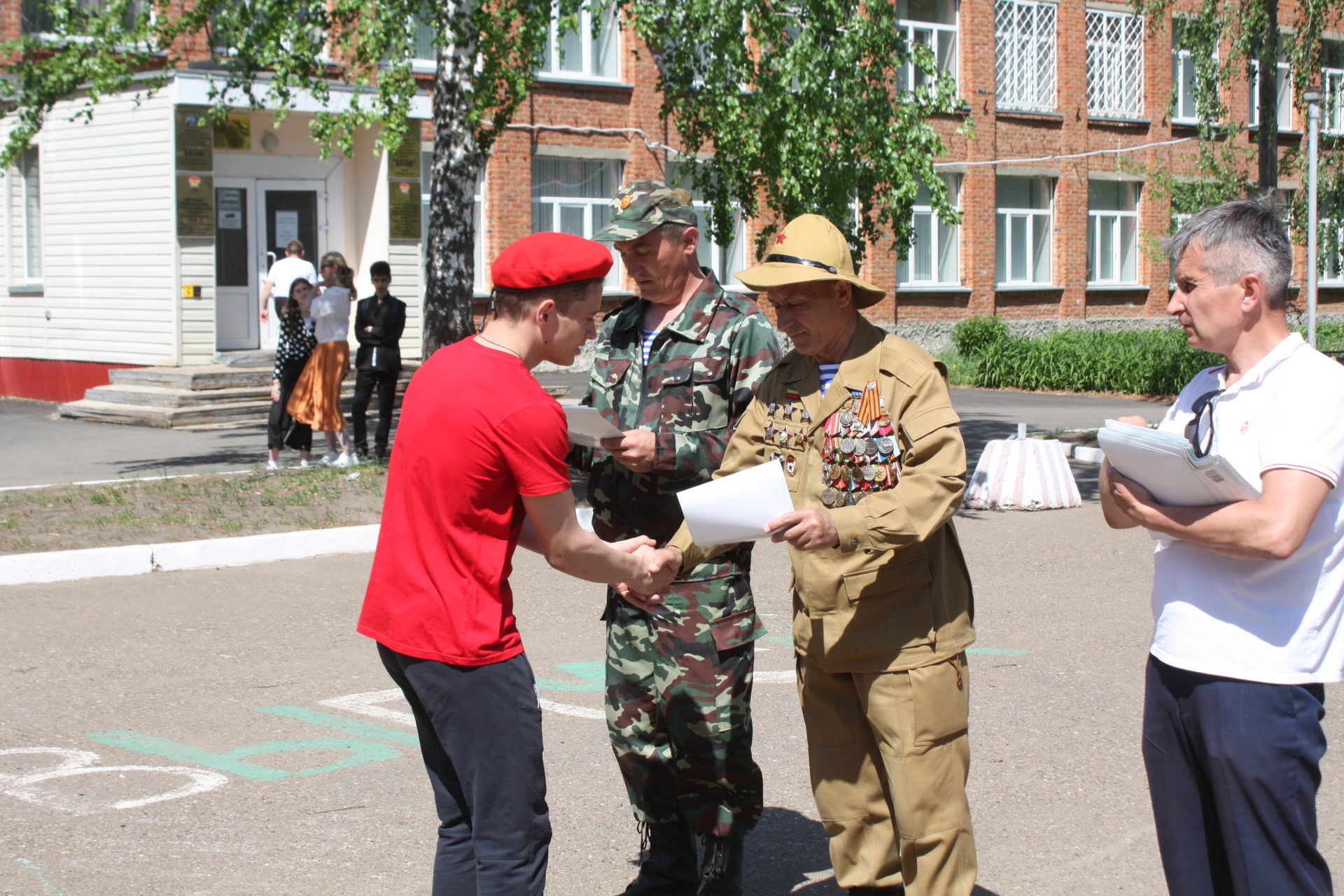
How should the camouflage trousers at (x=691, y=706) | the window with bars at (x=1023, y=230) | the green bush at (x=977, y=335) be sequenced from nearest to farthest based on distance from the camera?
the camouflage trousers at (x=691, y=706) → the green bush at (x=977, y=335) → the window with bars at (x=1023, y=230)

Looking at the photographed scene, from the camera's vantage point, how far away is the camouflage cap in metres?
4.26

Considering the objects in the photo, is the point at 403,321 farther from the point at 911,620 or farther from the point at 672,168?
the point at 672,168

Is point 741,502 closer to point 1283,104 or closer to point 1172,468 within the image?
point 1172,468

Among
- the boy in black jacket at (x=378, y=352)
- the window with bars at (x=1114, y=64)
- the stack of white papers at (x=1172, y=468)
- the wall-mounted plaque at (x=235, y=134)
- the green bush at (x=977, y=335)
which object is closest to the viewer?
the stack of white papers at (x=1172, y=468)

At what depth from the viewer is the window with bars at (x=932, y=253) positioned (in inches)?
1239

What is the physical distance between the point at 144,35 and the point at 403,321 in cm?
342

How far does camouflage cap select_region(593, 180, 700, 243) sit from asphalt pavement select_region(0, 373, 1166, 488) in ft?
33.7

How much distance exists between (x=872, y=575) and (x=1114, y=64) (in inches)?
1308

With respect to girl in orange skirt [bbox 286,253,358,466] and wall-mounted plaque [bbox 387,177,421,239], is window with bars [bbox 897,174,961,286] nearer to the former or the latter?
wall-mounted plaque [bbox 387,177,421,239]

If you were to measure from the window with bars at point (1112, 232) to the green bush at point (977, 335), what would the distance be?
5.66m

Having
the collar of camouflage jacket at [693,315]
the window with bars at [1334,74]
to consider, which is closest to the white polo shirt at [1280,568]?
the collar of camouflage jacket at [693,315]

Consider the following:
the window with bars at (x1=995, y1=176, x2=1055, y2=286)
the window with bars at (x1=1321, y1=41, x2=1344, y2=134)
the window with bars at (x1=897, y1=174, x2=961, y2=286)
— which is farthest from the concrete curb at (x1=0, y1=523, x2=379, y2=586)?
the window with bars at (x1=995, y1=176, x2=1055, y2=286)

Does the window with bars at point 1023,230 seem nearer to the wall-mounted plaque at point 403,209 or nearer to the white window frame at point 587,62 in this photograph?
the white window frame at point 587,62

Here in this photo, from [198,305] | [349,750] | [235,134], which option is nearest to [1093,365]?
[235,134]
